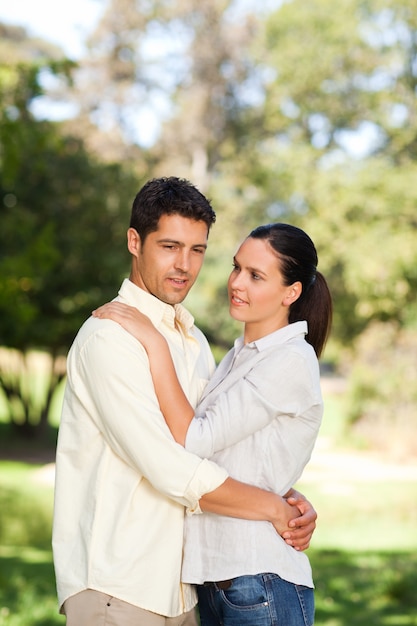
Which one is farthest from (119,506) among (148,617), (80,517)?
(148,617)

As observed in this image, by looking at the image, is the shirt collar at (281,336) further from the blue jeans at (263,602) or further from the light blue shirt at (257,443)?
the blue jeans at (263,602)

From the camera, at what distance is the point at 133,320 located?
96.3 inches

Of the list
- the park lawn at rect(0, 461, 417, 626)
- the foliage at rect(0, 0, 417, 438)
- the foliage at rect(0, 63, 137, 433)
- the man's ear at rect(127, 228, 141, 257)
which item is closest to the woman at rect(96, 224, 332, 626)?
the man's ear at rect(127, 228, 141, 257)

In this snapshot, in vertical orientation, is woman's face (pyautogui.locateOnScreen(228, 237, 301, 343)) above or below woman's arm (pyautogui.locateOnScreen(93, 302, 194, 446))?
above

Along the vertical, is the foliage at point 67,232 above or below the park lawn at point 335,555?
above

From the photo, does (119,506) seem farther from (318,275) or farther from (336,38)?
(336,38)

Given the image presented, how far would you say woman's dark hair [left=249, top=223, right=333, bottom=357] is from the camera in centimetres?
262

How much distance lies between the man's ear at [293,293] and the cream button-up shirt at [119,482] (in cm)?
54

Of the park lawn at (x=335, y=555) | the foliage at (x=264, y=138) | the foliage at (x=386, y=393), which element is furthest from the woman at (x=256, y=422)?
the foliage at (x=386, y=393)

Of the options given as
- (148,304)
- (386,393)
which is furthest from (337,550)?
(386,393)

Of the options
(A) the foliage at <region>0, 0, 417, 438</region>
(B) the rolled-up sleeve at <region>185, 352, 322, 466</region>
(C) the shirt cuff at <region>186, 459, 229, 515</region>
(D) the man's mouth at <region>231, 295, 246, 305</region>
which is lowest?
(C) the shirt cuff at <region>186, 459, 229, 515</region>

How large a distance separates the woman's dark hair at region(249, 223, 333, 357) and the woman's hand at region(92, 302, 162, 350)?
0.45 metres

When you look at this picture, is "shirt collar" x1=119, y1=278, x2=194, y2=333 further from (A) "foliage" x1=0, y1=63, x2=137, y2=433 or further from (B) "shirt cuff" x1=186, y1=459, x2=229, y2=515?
(A) "foliage" x1=0, y1=63, x2=137, y2=433

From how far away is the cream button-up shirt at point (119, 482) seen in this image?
2291 millimetres
